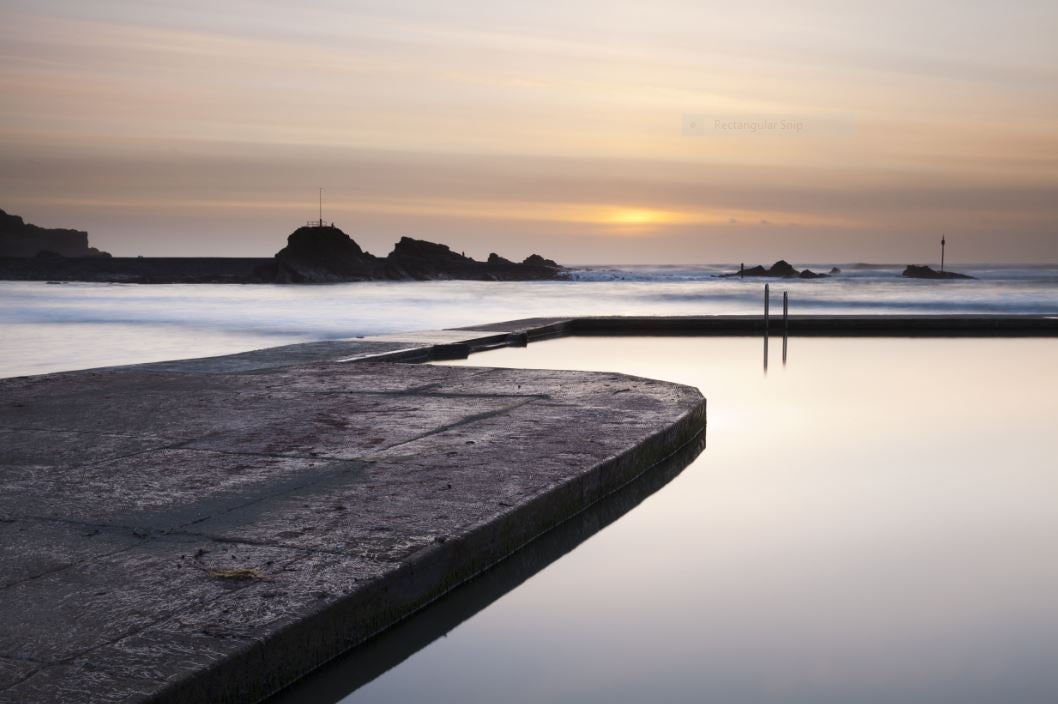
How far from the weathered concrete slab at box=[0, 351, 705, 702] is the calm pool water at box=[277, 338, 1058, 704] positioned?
0.74 feet

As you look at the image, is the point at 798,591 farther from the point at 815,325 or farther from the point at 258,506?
the point at 815,325

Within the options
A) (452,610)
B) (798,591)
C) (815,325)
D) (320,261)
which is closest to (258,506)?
(452,610)

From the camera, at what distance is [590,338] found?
48.2ft

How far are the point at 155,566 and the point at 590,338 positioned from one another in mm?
11941

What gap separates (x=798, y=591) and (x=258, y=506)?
1.97 meters

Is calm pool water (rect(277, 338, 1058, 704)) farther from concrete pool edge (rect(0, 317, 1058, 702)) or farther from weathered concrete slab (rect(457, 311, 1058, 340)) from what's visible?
weathered concrete slab (rect(457, 311, 1058, 340))

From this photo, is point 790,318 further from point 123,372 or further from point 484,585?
point 484,585

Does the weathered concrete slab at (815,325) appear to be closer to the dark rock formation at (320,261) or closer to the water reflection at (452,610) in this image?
the water reflection at (452,610)

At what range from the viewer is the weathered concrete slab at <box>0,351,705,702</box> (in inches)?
95.4

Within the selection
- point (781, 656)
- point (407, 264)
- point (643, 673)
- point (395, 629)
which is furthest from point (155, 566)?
point (407, 264)

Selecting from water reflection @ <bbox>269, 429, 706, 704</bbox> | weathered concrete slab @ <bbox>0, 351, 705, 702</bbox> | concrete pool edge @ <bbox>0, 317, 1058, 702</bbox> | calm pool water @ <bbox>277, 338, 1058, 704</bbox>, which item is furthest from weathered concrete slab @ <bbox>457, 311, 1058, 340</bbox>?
water reflection @ <bbox>269, 429, 706, 704</bbox>

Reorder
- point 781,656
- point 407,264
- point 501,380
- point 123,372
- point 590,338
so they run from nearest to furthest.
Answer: point 781,656, point 501,380, point 123,372, point 590,338, point 407,264

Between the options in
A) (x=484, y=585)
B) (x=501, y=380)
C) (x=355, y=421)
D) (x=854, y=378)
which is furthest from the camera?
(x=854, y=378)

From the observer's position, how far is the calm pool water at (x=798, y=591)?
2.97 metres
